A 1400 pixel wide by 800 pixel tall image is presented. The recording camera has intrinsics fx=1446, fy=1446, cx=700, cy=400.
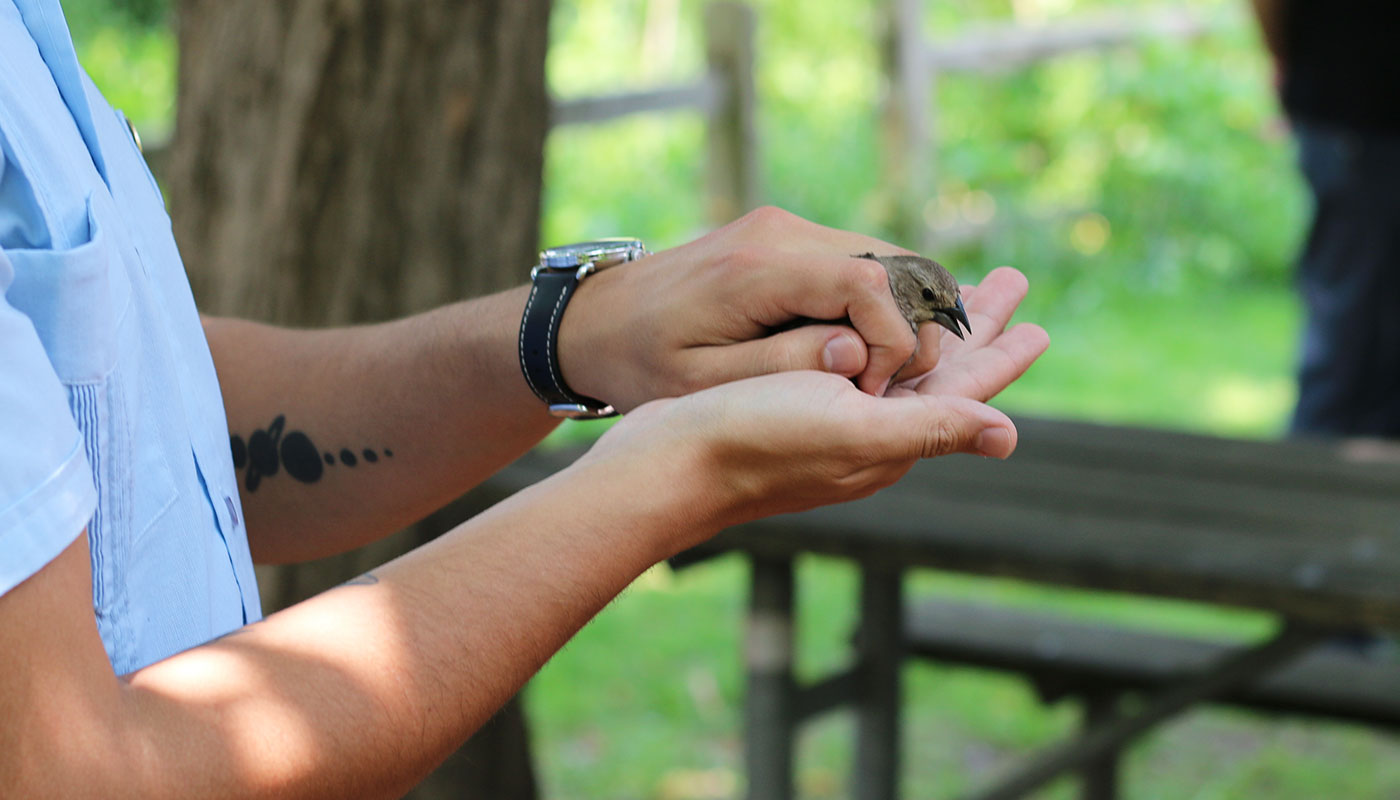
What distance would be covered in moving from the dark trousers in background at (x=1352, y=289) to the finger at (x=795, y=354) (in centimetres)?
447

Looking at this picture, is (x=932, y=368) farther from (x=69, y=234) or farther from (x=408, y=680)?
(x=69, y=234)

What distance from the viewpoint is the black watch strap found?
63.4 inches

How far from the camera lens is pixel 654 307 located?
1.54m

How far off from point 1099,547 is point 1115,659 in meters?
1.31

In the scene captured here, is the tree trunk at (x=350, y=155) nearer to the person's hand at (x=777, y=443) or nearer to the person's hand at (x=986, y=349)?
the person's hand at (x=986, y=349)

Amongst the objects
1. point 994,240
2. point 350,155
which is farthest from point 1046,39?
point 350,155

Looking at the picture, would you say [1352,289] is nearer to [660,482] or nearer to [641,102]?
[641,102]

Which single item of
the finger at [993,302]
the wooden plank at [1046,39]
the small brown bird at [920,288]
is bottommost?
the finger at [993,302]

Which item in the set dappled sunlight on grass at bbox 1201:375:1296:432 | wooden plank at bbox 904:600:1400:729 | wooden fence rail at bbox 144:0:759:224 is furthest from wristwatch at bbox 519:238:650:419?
wooden fence rail at bbox 144:0:759:224

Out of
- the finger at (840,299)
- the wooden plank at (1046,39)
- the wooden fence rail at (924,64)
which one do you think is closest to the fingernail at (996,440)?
the finger at (840,299)

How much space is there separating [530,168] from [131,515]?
85.6 inches

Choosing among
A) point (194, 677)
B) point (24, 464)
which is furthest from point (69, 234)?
point (194, 677)

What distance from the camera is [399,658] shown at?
3.50 feet

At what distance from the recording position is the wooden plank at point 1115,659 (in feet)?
11.4
